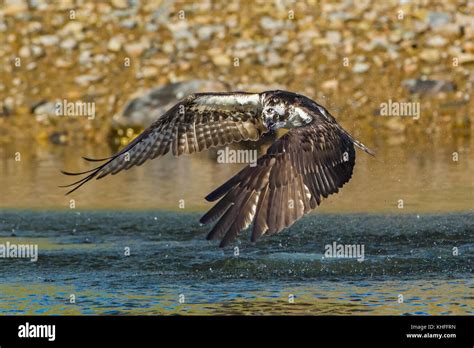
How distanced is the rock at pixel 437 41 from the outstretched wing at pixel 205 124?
385 inches

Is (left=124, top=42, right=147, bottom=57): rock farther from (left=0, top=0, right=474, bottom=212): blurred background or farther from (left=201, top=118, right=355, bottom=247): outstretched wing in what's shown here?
(left=201, top=118, right=355, bottom=247): outstretched wing

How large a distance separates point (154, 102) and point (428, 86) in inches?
178

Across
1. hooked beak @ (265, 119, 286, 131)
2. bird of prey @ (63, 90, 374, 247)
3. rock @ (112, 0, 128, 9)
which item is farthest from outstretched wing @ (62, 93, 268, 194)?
rock @ (112, 0, 128, 9)

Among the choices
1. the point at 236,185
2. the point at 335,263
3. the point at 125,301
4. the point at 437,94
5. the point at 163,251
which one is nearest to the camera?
the point at 236,185

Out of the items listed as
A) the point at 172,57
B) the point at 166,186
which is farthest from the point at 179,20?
the point at 166,186

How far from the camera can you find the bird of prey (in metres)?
8.92

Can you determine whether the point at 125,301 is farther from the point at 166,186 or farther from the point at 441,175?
the point at 441,175

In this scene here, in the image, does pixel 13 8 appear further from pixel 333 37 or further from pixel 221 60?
pixel 333 37

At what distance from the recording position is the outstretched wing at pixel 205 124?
11.9 meters

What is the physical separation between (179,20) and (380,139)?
5.19 meters

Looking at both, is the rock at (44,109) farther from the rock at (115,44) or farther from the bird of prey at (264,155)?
the bird of prey at (264,155)

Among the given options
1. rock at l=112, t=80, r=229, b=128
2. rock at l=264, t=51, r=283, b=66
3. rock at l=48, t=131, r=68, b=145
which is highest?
rock at l=264, t=51, r=283, b=66

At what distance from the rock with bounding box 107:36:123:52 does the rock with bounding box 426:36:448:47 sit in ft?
17.5

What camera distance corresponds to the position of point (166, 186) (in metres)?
15.7
